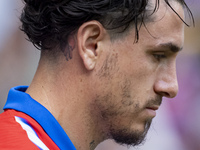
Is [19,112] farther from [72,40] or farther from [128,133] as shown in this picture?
[128,133]

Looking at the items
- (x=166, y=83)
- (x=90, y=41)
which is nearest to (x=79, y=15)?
(x=90, y=41)

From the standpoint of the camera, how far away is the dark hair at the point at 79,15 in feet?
6.52

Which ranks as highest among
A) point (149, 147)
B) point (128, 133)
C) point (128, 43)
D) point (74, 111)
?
point (128, 43)

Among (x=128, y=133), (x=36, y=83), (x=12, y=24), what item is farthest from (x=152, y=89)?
(x=12, y=24)

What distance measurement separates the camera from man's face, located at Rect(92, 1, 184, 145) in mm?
1985

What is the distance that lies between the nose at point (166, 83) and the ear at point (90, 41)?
36cm

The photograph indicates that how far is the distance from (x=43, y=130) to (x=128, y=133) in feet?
1.58

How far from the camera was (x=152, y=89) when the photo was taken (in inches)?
81.6

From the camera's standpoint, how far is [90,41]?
1992 millimetres

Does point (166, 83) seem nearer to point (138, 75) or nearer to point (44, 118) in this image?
point (138, 75)

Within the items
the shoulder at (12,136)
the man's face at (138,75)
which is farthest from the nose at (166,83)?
the shoulder at (12,136)

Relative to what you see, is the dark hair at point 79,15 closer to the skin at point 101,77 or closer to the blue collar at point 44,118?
the skin at point 101,77

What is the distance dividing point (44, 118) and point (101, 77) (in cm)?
35

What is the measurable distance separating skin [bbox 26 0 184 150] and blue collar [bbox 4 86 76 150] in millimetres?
60
